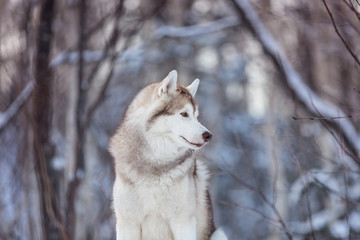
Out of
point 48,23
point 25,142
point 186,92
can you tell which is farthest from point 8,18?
point 186,92

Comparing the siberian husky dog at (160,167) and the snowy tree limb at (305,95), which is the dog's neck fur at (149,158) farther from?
the snowy tree limb at (305,95)

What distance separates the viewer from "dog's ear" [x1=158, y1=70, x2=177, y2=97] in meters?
3.76

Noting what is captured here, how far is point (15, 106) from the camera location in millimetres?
8297

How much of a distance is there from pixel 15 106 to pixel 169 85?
530 centimetres

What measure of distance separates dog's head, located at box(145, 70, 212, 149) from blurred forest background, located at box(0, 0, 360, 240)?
1822 mm

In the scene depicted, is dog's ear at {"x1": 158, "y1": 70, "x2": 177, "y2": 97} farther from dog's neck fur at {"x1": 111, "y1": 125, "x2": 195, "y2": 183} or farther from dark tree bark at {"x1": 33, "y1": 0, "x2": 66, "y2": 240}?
dark tree bark at {"x1": 33, "y1": 0, "x2": 66, "y2": 240}

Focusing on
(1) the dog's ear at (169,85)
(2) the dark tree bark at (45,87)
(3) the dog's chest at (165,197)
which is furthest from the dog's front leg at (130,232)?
(2) the dark tree bark at (45,87)

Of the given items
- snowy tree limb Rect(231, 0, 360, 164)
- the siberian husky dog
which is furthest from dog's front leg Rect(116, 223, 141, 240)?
snowy tree limb Rect(231, 0, 360, 164)

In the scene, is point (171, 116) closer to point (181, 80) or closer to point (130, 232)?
point (130, 232)

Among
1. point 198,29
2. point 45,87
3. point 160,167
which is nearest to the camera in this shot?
Result: point 160,167

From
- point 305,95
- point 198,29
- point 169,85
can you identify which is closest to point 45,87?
point 305,95

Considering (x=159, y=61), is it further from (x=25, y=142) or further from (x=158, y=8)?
(x=25, y=142)

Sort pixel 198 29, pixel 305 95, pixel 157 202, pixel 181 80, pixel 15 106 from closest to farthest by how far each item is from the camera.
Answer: pixel 157 202, pixel 305 95, pixel 15 106, pixel 181 80, pixel 198 29

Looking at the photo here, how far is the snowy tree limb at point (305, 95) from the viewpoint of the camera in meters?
4.52
